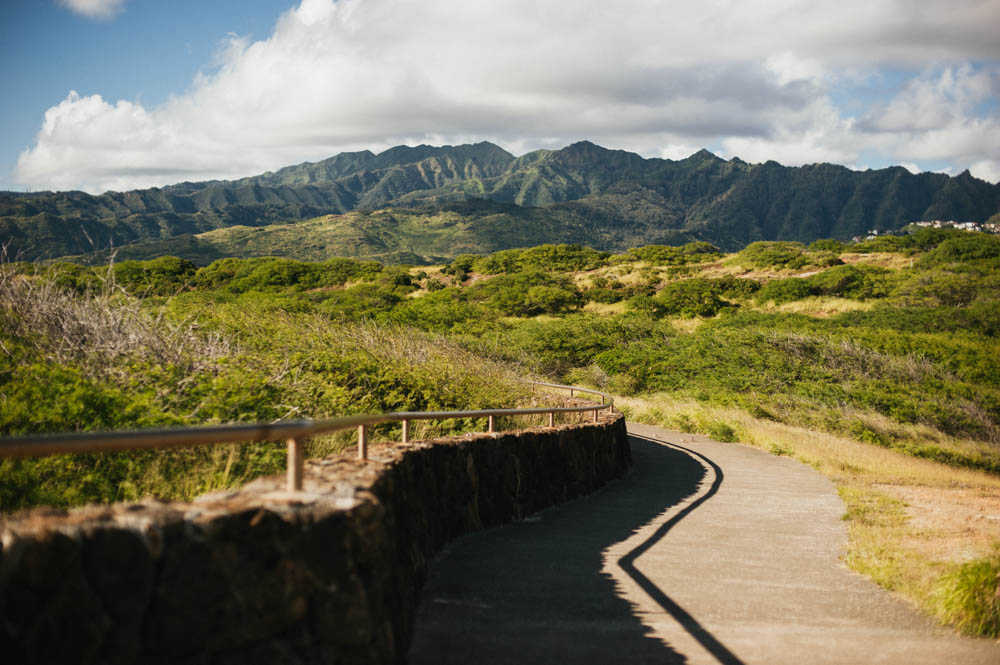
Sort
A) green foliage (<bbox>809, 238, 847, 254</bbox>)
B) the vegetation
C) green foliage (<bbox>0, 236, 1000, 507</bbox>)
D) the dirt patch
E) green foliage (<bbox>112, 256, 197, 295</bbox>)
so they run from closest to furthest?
1. the vegetation
2. green foliage (<bbox>0, 236, 1000, 507</bbox>)
3. the dirt patch
4. green foliage (<bbox>112, 256, 197, 295</bbox>)
5. green foliage (<bbox>809, 238, 847, 254</bbox>)

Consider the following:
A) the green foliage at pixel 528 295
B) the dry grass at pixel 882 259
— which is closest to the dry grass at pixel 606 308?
the green foliage at pixel 528 295

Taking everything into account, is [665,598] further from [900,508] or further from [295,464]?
[900,508]

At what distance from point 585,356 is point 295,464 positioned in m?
37.8

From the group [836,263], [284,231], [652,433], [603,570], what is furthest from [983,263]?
[284,231]

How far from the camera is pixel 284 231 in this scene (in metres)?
194

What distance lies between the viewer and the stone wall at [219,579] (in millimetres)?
2980

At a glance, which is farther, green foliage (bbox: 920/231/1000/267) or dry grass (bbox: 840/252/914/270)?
dry grass (bbox: 840/252/914/270)

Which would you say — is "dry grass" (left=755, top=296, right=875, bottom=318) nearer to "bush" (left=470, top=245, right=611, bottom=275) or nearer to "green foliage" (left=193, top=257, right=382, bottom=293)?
"bush" (left=470, top=245, right=611, bottom=275)

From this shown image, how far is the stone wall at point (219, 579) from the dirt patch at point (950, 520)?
690 centimetres

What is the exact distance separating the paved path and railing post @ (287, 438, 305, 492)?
5.94 ft

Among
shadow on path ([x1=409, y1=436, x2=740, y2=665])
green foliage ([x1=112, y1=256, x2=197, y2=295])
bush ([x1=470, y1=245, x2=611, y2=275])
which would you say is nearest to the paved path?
shadow on path ([x1=409, y1=436, x2=740, y2=665])

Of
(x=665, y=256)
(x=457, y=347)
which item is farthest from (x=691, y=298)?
(x=457, y=347)

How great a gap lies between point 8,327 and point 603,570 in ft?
26.7

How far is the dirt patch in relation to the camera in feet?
29.9
